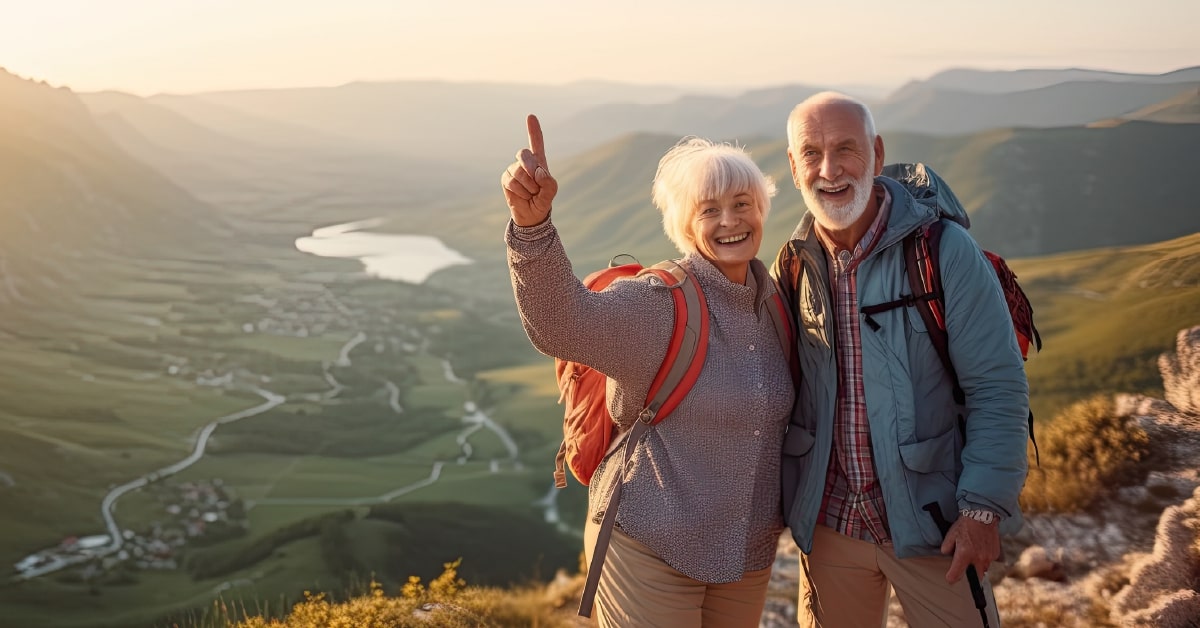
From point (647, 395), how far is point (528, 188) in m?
1.02

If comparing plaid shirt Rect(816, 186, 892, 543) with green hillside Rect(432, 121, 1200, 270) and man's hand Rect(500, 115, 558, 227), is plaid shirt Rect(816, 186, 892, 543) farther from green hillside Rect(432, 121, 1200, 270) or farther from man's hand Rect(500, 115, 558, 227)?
green hillside Rect(432, 121, 1200, 270)

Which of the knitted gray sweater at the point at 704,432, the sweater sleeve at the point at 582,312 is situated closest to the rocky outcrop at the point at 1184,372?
the knitted gray sweater at the point at 704,432

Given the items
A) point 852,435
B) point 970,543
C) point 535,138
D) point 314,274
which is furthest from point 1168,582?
point 314,274

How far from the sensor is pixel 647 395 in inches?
127

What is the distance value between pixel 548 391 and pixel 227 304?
27.2m

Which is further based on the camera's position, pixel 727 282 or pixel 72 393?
pixel 72 393

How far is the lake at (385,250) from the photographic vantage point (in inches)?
3139

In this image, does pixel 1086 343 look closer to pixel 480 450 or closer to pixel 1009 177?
pixel 480 450

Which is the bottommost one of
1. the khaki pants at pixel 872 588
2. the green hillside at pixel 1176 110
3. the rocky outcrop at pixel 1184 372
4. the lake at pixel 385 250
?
the lake at pixel 385 250

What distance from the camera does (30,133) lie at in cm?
5500

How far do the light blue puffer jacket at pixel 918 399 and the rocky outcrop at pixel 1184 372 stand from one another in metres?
5.62

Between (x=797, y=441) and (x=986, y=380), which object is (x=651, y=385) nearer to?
(x=797, y=441)

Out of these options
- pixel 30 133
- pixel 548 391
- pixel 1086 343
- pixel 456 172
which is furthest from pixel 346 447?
pixel 456 172

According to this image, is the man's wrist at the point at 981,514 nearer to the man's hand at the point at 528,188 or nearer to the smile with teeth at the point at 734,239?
the smile with teeth at the point at 734,239
